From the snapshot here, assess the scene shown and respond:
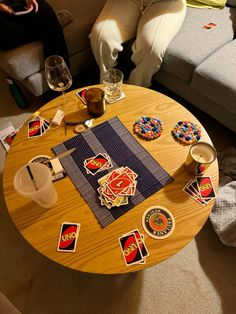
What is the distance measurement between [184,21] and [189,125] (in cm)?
102

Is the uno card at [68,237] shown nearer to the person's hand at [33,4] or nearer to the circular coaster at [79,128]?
the circular coaster at [79,128]

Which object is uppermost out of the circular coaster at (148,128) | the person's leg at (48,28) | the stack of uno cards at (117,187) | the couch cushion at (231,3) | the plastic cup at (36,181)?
the person's leg at (48,28)

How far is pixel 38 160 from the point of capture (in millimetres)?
1029

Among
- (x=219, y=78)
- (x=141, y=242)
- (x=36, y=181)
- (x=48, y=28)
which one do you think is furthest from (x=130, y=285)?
→ (x=48, y=28)

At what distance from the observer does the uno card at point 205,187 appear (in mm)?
933

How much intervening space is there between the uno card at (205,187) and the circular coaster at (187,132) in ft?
0.57

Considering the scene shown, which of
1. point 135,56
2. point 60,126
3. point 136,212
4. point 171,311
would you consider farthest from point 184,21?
point 171,311

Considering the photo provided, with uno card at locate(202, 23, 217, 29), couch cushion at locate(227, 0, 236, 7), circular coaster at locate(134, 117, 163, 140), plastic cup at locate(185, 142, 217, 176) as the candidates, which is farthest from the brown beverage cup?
couch cushion at locate(227, 0, 236, 7)

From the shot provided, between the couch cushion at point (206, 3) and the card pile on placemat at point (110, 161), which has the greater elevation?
the couch cushion at point (206, 3)

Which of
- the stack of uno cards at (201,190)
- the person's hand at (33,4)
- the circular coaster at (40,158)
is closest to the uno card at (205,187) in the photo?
the stack of uno cards at (201,190)

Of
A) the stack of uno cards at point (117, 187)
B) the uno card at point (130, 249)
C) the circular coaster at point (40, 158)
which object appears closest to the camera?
the uno card at point (130, 249)

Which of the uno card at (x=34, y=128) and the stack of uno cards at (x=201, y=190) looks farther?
the uno card at (x=34, y=128)

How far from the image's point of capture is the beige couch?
1.57 meters

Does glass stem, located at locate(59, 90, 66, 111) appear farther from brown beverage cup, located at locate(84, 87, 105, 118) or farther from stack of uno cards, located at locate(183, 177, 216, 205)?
stack of uno cards, located at locate(183, 177, 216, 205)
